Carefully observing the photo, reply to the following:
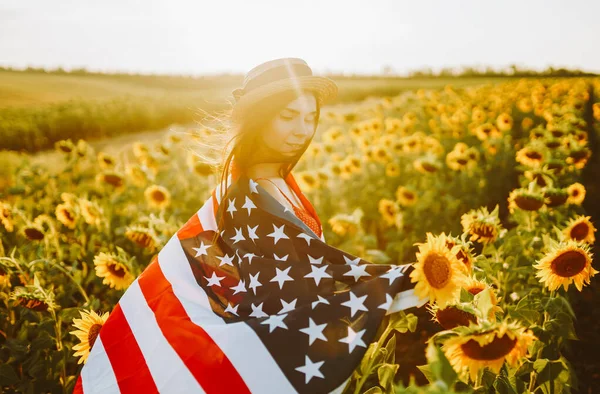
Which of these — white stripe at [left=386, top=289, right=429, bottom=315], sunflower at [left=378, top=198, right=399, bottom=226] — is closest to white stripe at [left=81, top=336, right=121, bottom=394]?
white stripe at [left=386, top=289, right=429, bottom=315]

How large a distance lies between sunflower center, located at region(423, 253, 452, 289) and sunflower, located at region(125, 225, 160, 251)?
5.38ft

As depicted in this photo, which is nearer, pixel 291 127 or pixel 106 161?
pixel 291 127

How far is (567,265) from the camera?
6.03 feet

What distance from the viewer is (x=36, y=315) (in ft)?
7.38

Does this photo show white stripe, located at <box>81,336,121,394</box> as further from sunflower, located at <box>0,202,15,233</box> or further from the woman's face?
sunflower, located at <box>0,202,15,233</box>

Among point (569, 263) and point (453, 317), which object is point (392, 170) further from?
point (453, 317)

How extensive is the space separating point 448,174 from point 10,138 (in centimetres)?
1153

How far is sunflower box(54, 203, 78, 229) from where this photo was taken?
3078mm

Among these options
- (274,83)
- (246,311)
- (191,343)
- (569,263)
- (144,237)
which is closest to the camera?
(191,343)

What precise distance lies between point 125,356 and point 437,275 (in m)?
1.14

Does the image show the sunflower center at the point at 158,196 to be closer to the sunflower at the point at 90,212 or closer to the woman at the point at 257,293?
the sunflower at the point at 90,212

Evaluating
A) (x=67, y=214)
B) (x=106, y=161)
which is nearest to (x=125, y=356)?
(x=67, y=214)

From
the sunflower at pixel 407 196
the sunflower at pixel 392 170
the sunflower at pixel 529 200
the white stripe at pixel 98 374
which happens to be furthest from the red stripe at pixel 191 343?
the sunflower at pixel 392 170

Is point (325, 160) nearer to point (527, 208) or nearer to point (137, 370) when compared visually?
point (527, 208)
